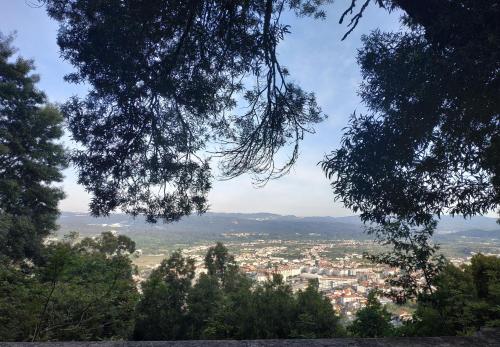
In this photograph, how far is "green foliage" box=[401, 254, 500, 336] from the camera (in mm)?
4112

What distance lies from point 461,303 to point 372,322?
161cm

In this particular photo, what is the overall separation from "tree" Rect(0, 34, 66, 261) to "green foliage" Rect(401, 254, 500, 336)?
49.5 ft

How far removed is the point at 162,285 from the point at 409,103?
37.7 feet

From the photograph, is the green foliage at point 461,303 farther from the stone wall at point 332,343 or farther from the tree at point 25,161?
the tree at point 25,161

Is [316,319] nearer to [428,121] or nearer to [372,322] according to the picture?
[372,322]

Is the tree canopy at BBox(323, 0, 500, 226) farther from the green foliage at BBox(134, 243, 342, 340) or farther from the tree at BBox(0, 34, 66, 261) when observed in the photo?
the tree at BBox(0, 34, 66, 261)

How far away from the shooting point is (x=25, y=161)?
15.5 metres

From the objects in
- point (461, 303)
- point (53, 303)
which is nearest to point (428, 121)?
point (461, 303)

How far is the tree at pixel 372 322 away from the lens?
5405 millimetres

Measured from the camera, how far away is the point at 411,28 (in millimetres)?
4723

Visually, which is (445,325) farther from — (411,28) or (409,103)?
(411,28)

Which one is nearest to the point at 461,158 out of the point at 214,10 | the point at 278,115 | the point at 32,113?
the point at 278,115

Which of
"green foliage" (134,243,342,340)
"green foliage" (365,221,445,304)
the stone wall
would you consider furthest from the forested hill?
the stone wall

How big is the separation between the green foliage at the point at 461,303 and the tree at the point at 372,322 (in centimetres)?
47
